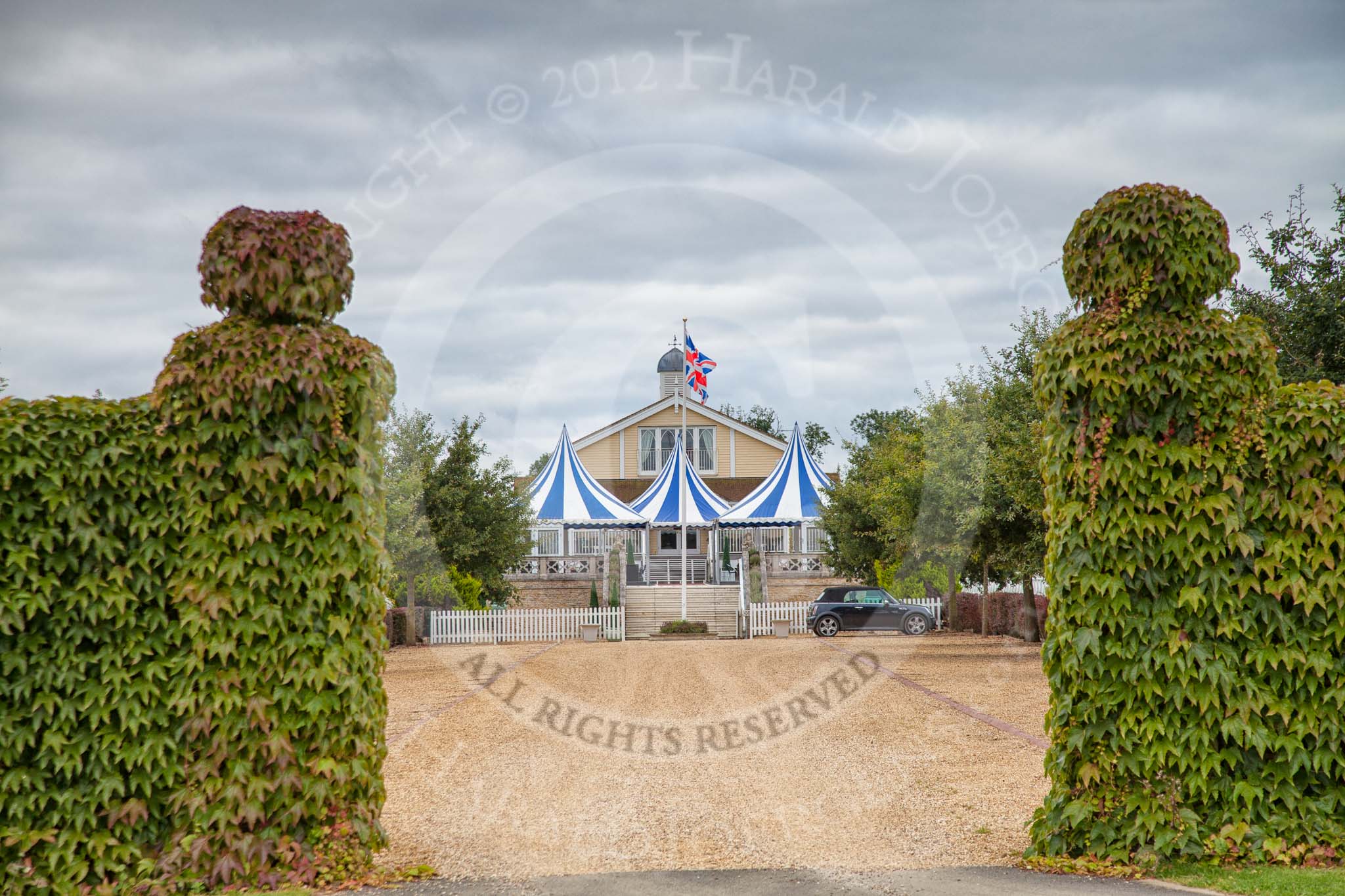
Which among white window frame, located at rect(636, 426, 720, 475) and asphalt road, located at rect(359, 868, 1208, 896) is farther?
white window frame, located at rect(636, 426, 720, 475)

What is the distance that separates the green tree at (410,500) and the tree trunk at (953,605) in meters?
14.1

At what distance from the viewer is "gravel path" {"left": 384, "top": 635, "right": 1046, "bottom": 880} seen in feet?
21.5

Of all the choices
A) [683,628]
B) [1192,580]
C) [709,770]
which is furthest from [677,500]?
[1192,580]

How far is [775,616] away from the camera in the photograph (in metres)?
29.0

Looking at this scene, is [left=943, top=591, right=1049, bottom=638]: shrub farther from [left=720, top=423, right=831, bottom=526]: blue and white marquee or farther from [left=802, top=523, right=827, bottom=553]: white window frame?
[left=802, top=523, right=827, bottom=553]: white window frame

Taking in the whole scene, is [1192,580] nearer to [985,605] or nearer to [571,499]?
[985,605]

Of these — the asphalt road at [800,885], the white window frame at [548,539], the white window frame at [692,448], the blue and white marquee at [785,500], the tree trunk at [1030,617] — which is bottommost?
the asphalt road at [800,885]

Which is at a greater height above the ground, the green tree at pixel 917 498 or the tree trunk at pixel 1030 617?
the green tree at pixel 917 498

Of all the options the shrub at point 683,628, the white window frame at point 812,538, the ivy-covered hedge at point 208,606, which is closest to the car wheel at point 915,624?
the shrub at point 683,628

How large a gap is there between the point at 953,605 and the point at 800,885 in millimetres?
24743

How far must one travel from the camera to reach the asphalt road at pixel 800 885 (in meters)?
5.48

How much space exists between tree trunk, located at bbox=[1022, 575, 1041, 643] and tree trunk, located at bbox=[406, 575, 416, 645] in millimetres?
14692

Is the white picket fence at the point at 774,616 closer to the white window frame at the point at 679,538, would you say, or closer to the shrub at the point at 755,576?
the shrub at the point at 755,576

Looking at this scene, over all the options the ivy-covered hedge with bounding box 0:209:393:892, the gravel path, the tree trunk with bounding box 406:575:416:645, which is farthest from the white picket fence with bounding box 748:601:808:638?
the ivy-covered hedge with bounding box 0:209:393:892
